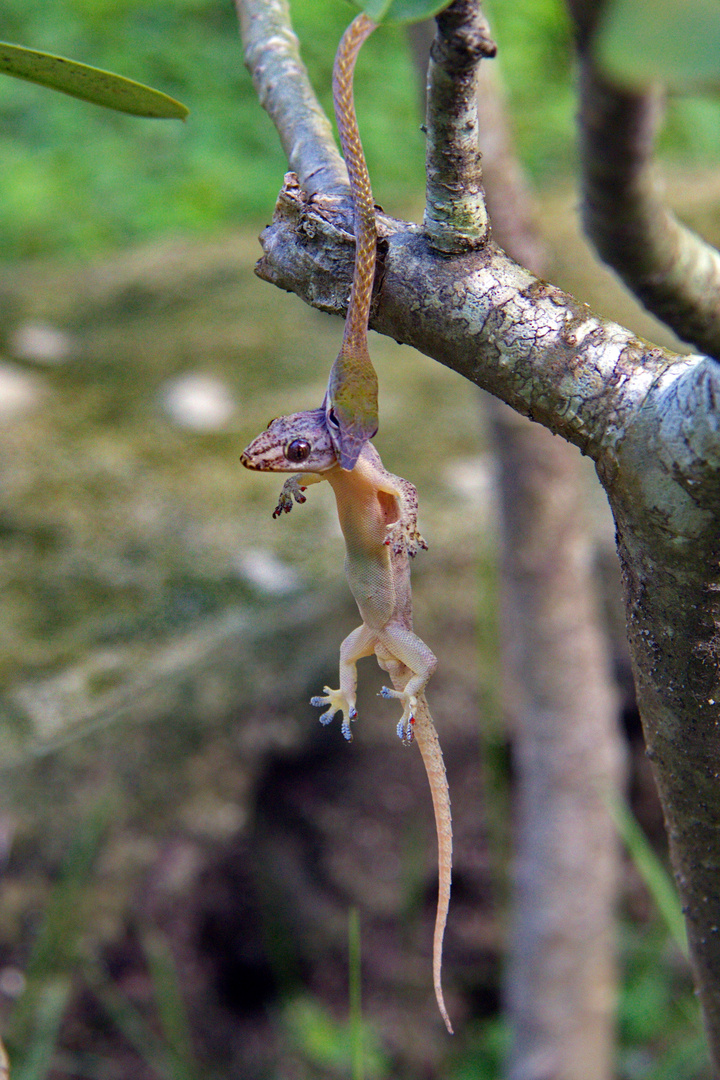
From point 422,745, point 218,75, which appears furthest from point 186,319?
point 422,745

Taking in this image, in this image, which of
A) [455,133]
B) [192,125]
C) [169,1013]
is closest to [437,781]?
[455,133]

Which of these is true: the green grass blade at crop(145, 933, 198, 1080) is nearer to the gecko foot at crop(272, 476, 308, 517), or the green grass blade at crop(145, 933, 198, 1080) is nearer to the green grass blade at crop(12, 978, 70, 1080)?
the green grass blade at crop(12, 978, 70, 1080)

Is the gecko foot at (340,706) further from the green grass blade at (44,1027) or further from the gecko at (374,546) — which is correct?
the green grass blade at (44,1027)

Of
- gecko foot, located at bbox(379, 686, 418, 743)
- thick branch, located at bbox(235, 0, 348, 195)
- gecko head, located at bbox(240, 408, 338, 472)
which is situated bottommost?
gecko foot, located at bbox(379, 686, 418, 743)

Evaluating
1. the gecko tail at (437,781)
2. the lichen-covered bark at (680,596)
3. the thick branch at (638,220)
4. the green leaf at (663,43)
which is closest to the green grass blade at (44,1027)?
the gecko tail at (437,781)

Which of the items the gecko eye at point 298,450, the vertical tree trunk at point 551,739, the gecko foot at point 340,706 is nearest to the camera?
the gecko eye at point 298,450

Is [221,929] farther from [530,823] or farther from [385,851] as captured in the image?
[530,823]

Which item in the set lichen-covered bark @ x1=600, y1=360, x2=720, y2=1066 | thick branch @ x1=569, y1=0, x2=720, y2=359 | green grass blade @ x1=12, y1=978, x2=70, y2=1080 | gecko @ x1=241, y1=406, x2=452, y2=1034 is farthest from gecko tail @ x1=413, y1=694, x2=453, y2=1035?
green grass blade @ x1=12, y1=978, x2=70, y2=1080
